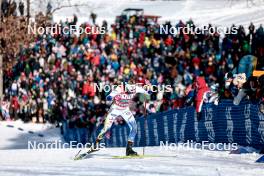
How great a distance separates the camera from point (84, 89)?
24375mm

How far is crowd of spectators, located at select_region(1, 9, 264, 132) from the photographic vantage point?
2362 centimetres

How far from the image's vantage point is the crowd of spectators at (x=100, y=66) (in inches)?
930

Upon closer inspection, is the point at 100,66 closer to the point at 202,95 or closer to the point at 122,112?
the point at 202,95

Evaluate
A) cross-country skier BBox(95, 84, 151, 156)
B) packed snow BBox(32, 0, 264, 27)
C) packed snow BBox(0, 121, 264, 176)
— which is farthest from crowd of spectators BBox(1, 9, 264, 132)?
packed snow BBox(32, 0, 264, 27)

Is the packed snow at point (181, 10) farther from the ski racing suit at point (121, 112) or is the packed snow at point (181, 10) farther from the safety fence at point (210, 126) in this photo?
the ski racing suit at point (121, 112)

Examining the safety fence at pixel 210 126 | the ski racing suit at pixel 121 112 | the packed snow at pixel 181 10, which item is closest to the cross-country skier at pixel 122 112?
the ski racing suit at pixel 121 112

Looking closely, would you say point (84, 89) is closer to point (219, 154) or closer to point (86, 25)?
point (86, 25)

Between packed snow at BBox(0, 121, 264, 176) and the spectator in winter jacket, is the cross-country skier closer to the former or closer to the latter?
packed snow at BBox(0, 121, 264, 176)


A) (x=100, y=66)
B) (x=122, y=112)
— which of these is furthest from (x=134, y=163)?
(x=100, y=66)

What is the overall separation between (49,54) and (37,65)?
936mm

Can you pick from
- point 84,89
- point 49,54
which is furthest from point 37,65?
point 84,89

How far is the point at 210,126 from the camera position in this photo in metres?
15.6

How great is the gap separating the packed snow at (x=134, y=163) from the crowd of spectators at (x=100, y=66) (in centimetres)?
827

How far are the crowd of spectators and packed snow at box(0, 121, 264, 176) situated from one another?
326 inches
